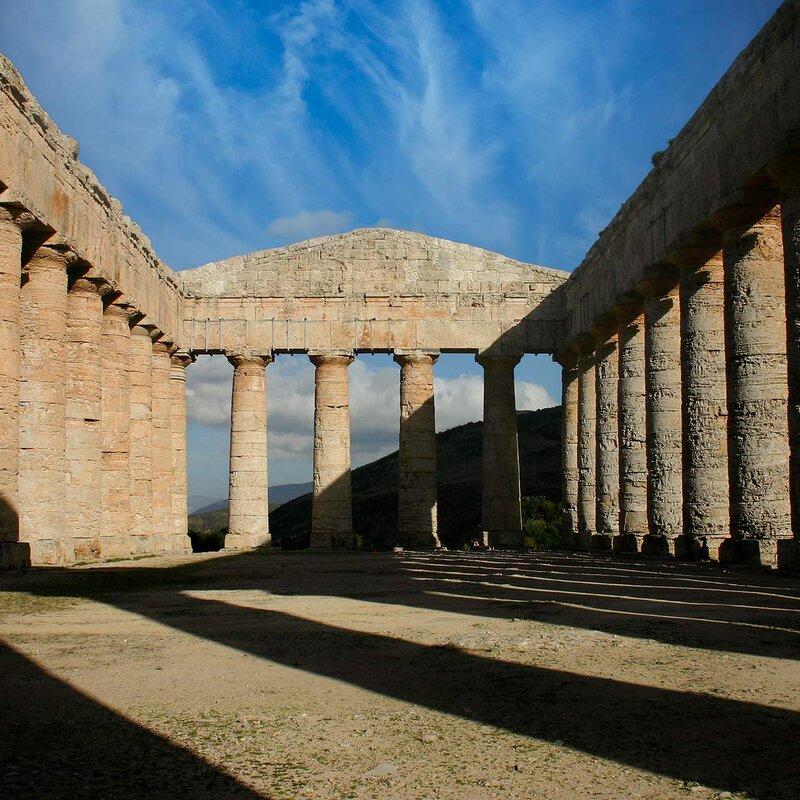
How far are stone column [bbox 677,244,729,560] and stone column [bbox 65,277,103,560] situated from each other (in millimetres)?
13400

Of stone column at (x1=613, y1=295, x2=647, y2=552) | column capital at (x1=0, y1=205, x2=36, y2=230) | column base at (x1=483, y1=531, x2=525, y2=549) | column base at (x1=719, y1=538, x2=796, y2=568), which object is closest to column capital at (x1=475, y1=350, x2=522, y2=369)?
column base at (x1=483, y1=531, x2=525, y2=549)

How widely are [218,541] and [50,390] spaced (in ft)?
67.9

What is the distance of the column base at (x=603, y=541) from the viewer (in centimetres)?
2769

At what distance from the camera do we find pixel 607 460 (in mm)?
28469

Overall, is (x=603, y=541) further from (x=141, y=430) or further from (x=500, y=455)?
(x=141, y=430)

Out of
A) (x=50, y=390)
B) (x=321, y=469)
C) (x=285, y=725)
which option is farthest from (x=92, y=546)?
(x=285, y=725)

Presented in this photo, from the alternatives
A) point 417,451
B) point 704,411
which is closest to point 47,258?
point 704,411

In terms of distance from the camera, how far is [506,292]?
3300 cm

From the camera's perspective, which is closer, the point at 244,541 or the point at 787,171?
the point at 787,171

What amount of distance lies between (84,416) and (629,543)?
565 inches

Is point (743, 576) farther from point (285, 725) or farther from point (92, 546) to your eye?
point (92, 546)

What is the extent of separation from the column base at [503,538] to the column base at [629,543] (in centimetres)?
635

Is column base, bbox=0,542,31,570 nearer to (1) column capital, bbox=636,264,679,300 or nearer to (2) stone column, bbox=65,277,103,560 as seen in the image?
(2) stone column, bbox=65,277,103,560

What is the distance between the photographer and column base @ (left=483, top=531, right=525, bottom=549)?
105ft
